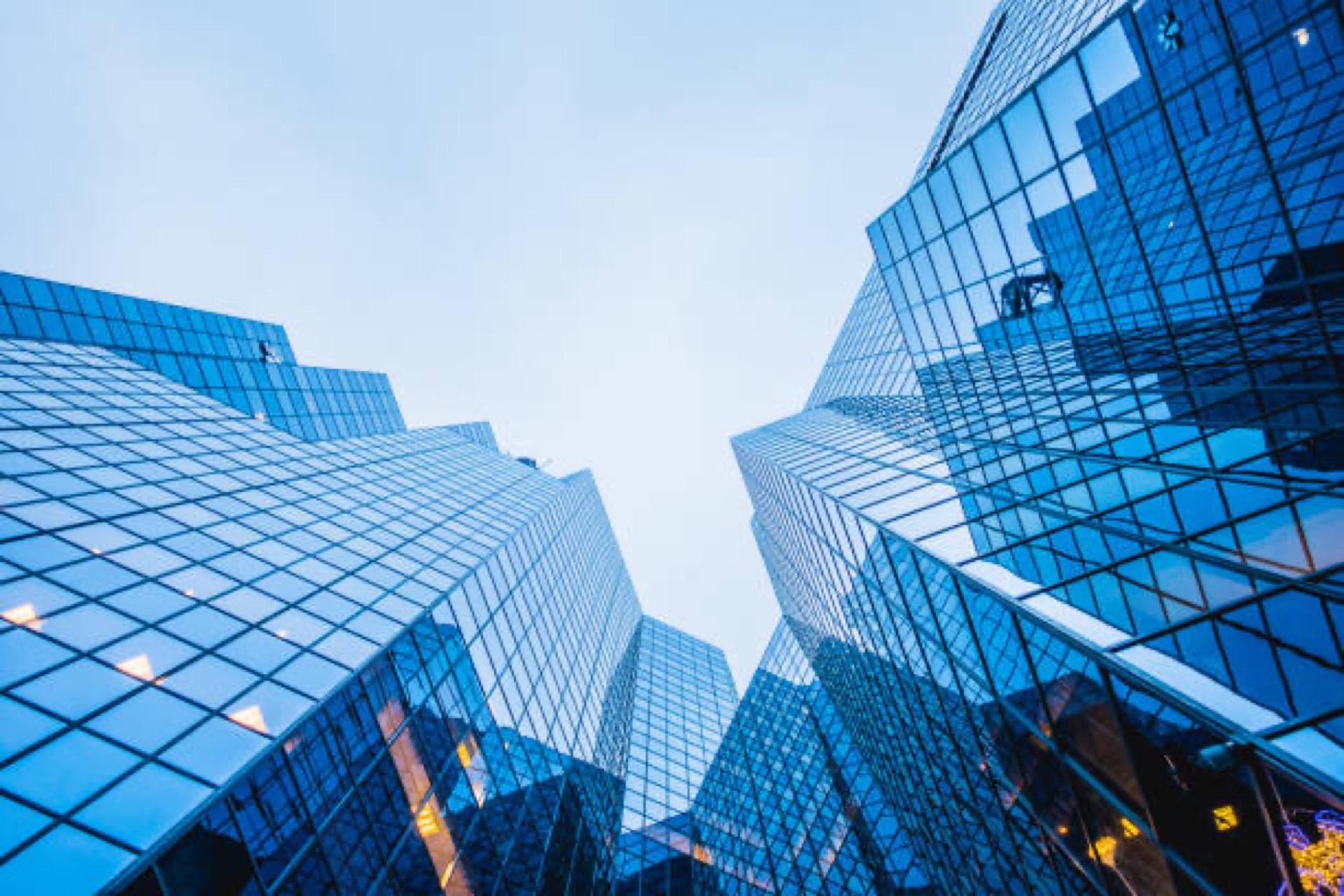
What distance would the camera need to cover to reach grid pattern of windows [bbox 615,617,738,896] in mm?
30594

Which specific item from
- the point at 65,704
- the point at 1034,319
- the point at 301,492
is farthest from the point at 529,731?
the point at 1034,319

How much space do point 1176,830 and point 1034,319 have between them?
15706 millimetres

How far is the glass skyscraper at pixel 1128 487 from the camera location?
22.7 ft

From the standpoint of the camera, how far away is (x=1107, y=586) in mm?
9703

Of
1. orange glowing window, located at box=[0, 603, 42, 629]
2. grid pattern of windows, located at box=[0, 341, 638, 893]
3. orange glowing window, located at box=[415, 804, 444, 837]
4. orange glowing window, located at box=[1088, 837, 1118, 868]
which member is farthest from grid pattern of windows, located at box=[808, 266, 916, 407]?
orange glowing window, located at box=[0, 603, 42, 629]

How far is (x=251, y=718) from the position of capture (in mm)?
10719

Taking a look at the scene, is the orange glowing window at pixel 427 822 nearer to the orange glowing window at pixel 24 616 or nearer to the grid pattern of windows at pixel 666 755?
the orange glowing window at pixel 24 616

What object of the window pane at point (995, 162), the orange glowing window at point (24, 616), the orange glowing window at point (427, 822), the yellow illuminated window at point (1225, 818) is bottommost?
the orange glowing window at point (427, 822)

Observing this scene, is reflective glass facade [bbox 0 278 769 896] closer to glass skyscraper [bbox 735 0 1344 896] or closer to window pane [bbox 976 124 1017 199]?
glass skyscraper [bbox 735 0 1344 896]

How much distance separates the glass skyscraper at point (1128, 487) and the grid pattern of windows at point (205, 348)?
131 feet

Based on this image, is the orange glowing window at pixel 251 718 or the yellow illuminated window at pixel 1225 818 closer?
the yellow illuminated window at pixel 1225 818

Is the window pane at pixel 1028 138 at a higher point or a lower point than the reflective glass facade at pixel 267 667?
higher

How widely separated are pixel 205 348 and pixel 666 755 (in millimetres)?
41059

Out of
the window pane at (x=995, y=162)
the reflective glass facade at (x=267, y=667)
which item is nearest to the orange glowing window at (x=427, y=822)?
the reflective glass facade at (x=267, y=667)
